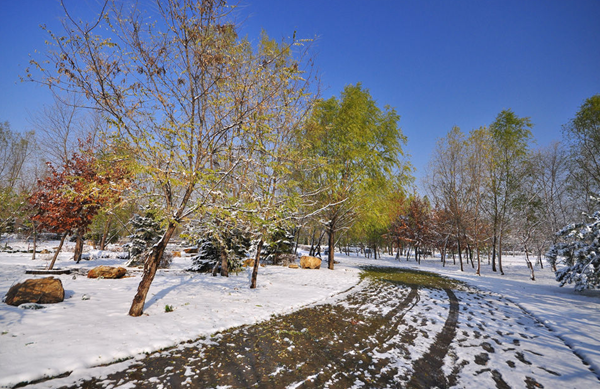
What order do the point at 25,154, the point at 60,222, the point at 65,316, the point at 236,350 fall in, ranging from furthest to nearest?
1. the point at 25,154
2. the point at 60,222
3. the point at 65,316
4. the point at 236,350

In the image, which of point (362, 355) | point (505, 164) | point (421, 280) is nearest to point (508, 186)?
point (505, 164)

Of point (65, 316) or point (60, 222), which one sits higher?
point (60, 222)

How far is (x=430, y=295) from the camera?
32.0ft

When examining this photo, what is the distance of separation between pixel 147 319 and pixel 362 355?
4641 millimetres

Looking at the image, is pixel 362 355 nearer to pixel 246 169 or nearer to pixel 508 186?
pixel 246 169

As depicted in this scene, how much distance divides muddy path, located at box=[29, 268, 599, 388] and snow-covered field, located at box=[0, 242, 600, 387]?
1.44 feet

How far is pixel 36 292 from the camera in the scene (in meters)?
5.54

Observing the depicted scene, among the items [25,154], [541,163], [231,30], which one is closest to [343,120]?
[231,30]

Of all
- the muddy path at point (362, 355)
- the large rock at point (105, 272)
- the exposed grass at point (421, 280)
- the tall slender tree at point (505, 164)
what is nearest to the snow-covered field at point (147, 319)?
the muddy path at point (362, 355)

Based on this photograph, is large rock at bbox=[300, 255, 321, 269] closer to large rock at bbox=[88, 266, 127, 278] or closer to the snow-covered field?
the snow-covered field

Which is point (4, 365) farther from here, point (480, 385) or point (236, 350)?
point (480, 385)

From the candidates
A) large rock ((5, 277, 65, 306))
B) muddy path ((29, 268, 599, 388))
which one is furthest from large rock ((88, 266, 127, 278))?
muddy path ((29, 268, 599, 388))

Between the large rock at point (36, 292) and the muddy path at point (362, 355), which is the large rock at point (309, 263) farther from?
the large rock at point (36, 292)

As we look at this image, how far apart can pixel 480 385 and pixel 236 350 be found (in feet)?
12.8
